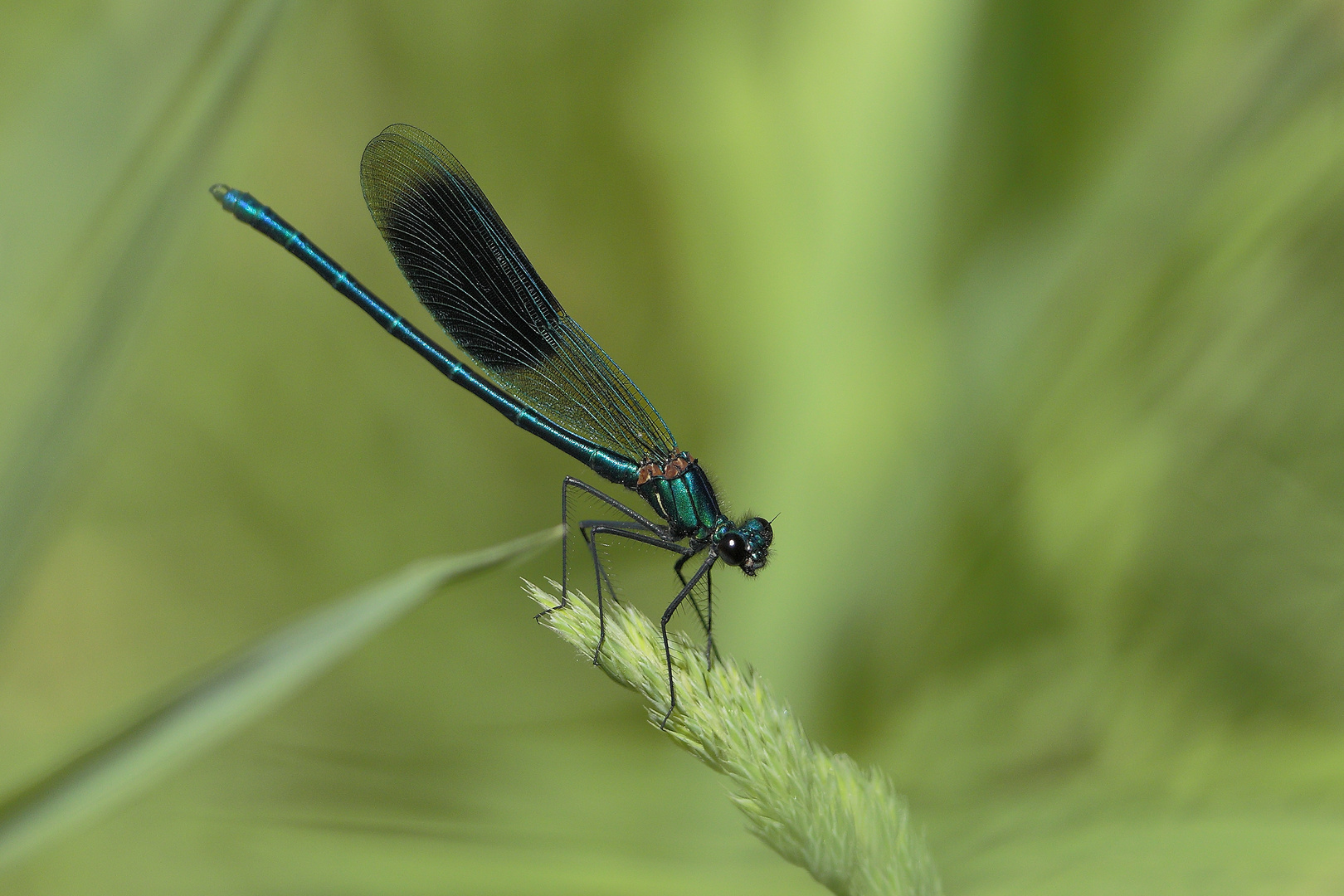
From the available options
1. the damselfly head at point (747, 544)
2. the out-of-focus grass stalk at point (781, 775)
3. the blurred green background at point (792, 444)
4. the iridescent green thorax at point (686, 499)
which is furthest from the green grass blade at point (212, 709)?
the iridescent green thorax at point (686, 499)

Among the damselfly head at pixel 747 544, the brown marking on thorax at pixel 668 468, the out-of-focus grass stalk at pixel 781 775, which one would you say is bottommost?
the out-of-focus grass stalk at pixel 781 775

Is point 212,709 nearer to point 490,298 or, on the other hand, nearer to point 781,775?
point 781,775

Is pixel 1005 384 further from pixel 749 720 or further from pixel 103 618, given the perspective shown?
pixel 103 618

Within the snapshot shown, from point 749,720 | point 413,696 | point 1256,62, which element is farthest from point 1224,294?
point 413,696

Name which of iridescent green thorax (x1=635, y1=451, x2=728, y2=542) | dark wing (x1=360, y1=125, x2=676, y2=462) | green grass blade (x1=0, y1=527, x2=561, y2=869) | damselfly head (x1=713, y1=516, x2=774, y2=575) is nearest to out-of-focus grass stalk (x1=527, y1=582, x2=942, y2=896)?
green grass blade (x1=0, y1=527, x2=561, y2=869)

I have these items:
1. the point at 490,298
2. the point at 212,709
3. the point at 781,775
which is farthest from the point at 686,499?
the point at 212,709

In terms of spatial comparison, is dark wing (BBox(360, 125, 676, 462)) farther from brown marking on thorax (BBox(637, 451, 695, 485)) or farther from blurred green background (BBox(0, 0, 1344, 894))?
blurred green background (BBox(0, 0, 1344, 894))

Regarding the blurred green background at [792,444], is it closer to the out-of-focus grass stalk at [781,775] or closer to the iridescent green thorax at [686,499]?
the iridescent green thorax at [686,499]
